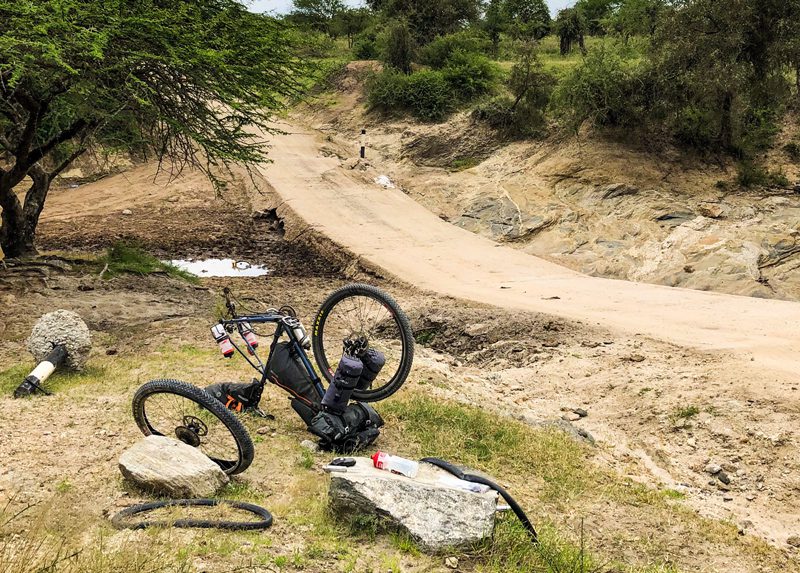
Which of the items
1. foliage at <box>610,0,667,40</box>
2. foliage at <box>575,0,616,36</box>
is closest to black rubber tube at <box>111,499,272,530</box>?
foliage at <box>610,0,667,40</box>

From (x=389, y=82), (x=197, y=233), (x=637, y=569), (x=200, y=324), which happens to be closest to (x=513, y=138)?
(x=389, y=82)

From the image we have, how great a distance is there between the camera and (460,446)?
6895mm

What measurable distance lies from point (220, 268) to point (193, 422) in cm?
1273

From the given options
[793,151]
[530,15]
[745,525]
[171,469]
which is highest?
[530,15]

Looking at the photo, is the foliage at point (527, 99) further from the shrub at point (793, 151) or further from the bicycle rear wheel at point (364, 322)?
the bicycle rear wheel at point (364, 322)

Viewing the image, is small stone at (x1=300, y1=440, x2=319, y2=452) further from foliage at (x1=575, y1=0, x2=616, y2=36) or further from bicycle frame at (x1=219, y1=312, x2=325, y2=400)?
foliage at (x1=575, y1=0, x2=616, y2=36)

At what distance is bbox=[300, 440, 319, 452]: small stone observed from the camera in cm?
639

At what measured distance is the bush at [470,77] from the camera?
30.8m

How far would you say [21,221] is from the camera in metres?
14.8

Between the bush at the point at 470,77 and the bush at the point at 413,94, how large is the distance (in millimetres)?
439

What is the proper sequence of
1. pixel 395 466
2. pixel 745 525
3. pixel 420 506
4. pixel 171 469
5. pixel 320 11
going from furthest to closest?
1. pixel 320 11
2. pixel 745 525
3. pixel 395 466
4. pixel 171 469
5. pixel 420 506

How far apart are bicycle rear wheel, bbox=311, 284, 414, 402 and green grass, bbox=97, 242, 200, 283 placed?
847 centimetres

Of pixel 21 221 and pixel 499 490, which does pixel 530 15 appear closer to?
pixel 21 221

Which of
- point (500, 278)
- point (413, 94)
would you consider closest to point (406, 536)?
point (500, 278)
